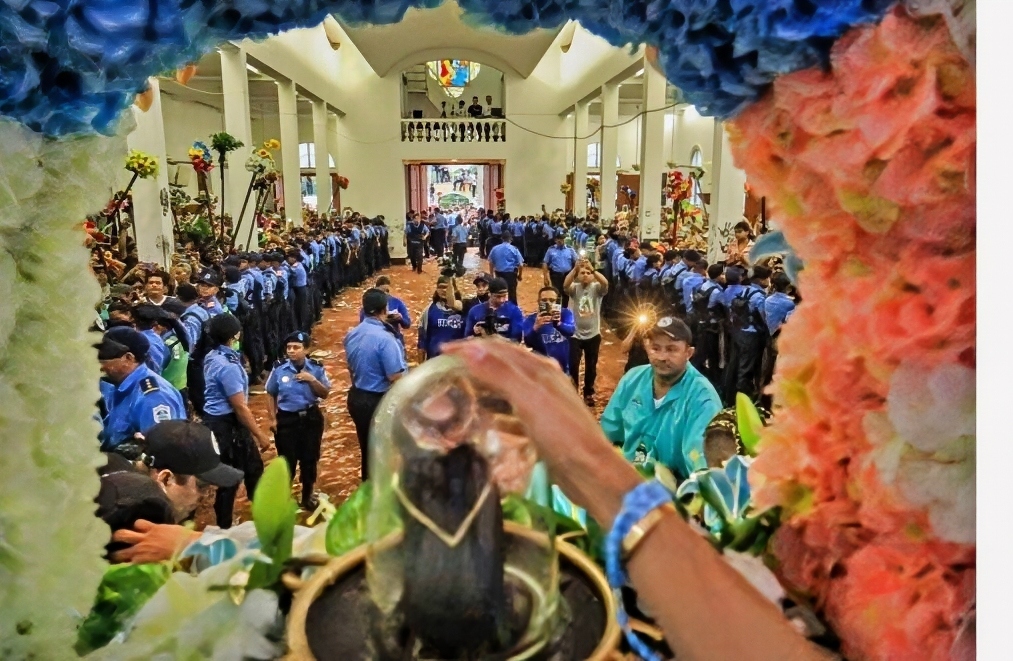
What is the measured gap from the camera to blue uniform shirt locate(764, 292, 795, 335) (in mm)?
5789

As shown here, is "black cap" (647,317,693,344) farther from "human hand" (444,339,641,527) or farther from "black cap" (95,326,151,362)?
"black cap" (95,326,151,362)

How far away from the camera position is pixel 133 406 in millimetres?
3738

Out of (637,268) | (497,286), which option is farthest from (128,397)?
(637,268)

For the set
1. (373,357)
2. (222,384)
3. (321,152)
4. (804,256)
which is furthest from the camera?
(321,152)

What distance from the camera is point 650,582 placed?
2.85 feet

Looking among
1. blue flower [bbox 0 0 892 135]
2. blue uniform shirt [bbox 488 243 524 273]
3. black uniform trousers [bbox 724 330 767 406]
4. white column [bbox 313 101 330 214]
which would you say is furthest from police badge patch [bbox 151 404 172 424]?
white column [bbox 313 101 330 214]

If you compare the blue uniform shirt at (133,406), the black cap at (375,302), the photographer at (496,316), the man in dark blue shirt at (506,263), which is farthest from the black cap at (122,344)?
the man in dark blue shirt at (506,263)

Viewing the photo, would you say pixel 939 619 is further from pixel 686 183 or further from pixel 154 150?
pixel 686 183

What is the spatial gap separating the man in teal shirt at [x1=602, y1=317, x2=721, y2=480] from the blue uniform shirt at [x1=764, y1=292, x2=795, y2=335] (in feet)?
8.90

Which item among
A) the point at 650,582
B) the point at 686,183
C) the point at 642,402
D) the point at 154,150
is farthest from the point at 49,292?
the point at 686,183

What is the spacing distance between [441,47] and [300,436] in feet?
47.3

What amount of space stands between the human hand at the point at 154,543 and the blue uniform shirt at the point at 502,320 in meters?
4.86

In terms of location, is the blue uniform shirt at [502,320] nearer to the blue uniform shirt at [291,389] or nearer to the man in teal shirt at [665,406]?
the blue uniform shirt at [291,389]

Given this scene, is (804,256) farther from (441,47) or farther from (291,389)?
(441,47)
